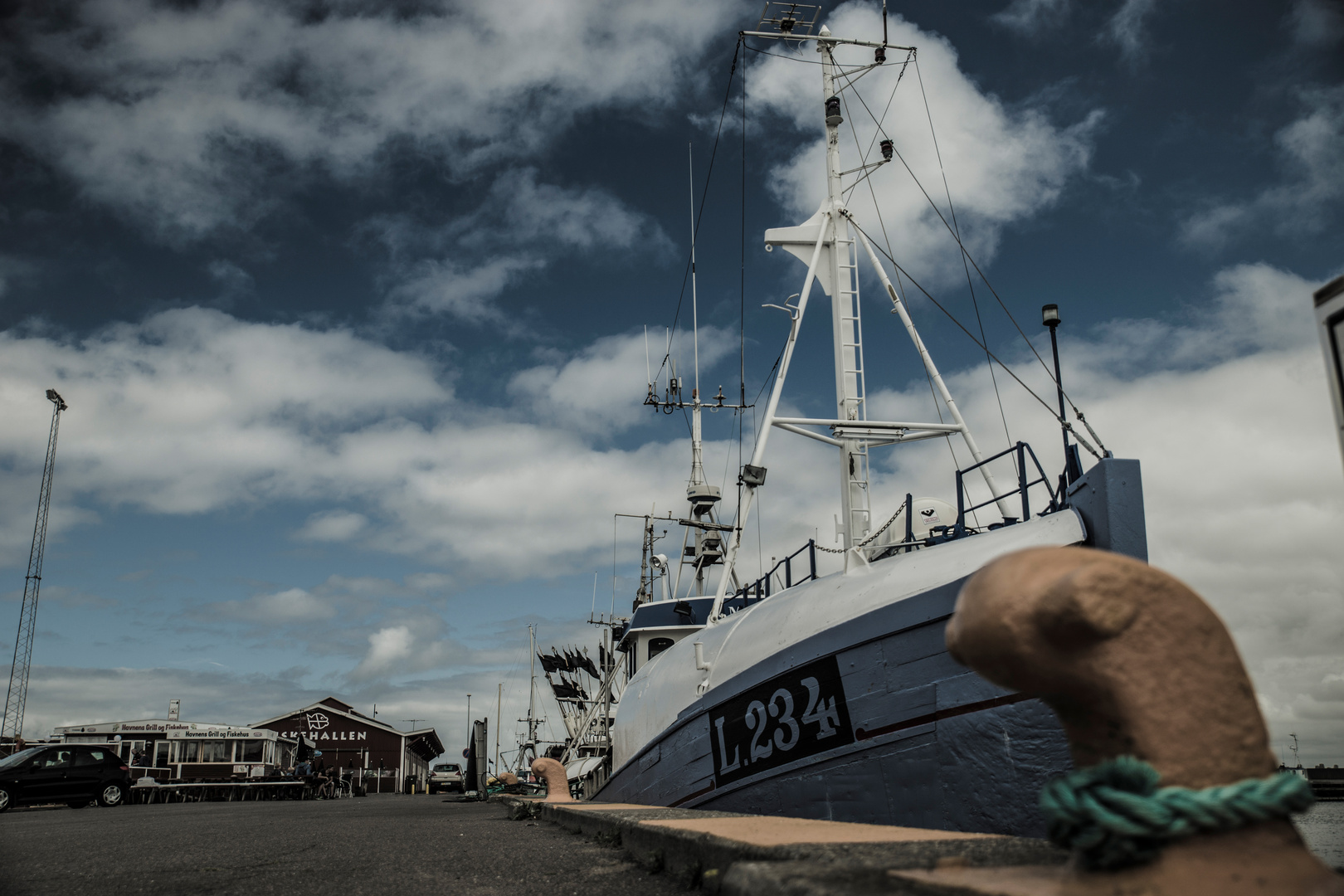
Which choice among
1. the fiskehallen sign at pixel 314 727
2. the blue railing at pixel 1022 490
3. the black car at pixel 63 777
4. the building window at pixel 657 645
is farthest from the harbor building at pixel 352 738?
the blue railing at pixel 1022 490

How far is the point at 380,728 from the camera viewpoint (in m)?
46.2

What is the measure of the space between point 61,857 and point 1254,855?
6869mm

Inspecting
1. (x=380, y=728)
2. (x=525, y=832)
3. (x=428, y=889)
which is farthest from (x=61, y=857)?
(x=380, y=728)

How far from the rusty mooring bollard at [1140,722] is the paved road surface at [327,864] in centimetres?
223

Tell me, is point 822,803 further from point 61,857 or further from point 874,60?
point 874,60

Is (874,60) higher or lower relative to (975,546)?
higher

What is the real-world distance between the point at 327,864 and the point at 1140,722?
186 inches

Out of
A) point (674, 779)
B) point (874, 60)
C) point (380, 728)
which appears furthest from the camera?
point (380, 728)

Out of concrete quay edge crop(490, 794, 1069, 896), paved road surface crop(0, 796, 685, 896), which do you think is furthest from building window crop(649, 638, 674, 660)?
concrete quay edge crop(490, 794, 1069, 896)

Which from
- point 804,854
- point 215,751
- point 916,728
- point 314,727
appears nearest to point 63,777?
point 215,751

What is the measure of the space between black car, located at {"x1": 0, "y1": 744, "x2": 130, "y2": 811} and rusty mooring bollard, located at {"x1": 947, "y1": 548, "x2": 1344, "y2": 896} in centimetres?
2087

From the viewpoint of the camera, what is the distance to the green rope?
148 cm

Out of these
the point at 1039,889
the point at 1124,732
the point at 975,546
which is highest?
the point at 975,546

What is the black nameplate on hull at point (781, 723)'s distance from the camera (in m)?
5.98
